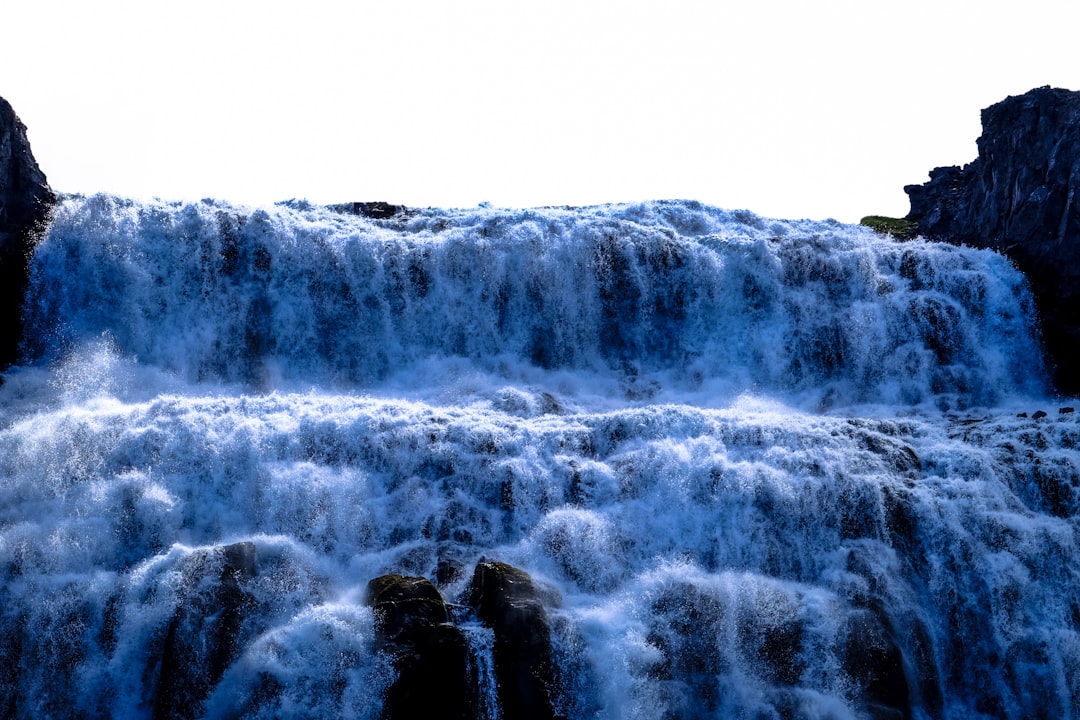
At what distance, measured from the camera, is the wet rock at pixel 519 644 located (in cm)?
1535

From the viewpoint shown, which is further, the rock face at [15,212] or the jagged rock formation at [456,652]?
the rock face at [15,212]

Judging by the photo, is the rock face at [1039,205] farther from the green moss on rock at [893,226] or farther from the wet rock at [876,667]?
the wet rock at [876,667]

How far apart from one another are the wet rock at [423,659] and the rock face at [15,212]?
615 inches

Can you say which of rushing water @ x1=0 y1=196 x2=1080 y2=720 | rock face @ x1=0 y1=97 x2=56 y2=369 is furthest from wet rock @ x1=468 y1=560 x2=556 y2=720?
rock face @ x1=0 y1=97 x2=56 y2=369

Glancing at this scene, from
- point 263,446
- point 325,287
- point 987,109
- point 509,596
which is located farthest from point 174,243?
point 987,109

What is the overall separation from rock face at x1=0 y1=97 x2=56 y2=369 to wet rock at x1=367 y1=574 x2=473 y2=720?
615 inches

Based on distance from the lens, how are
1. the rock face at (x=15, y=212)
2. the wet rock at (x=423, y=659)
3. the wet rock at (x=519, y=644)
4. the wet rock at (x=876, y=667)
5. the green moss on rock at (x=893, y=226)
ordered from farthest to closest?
the green moss on rock at (x=893, y=226) < the rock face at (x=15, y=212) < the wet rock at (x=876, y=667) < the wet rock at (x=519, y=644) < the wet rock at (x=423, y=659)

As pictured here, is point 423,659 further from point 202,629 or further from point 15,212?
point 15,212

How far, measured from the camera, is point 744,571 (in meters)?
18.1

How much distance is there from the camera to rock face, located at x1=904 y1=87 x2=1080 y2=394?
28.3 m

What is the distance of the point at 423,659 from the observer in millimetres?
15438

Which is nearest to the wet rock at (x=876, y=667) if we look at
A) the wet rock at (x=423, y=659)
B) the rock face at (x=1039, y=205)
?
the wet rock at (x=423, y=659)

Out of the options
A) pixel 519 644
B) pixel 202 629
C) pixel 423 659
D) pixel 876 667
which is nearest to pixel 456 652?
pixel 423 659

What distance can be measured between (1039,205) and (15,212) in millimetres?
30164
